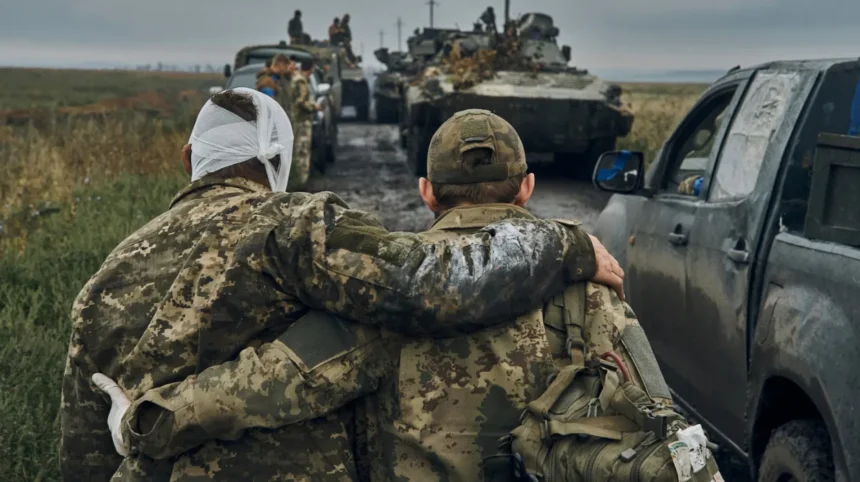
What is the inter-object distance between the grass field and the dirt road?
192 centimetres

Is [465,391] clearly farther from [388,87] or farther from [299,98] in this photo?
[388,87]

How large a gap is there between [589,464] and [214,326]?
84cm

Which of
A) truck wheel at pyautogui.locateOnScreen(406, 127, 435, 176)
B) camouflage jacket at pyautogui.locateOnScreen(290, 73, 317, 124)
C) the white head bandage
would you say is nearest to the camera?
the white head bandage

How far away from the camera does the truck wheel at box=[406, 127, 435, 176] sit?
1421 centimetres

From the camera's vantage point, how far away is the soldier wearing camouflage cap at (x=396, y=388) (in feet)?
7.06

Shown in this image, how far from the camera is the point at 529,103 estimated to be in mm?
13391

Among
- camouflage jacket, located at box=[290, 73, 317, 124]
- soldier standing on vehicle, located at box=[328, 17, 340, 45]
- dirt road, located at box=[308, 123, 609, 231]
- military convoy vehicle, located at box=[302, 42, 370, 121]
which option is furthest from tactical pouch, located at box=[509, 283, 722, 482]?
soldier standing on vehicle, located at box=[328, 17, 340, 45]

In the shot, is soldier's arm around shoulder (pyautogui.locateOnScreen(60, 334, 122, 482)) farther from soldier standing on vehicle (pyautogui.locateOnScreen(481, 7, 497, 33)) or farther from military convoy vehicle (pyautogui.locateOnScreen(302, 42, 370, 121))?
military convoy vehicle (pyautogui.locateOnScreen(302, 42, 370, 121))

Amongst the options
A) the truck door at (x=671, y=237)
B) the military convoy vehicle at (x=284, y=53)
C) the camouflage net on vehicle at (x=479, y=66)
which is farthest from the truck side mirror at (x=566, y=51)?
the truck door at (x=671, y=237)

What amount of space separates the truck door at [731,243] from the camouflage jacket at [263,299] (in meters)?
1.58

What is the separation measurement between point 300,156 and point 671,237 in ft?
28.2

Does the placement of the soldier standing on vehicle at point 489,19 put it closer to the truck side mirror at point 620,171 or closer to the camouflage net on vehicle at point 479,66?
the camouflage net on vehicle at point 479,66

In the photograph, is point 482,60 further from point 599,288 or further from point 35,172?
point 599,288

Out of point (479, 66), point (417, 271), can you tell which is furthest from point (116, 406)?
point (479, 66)
